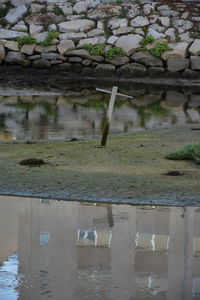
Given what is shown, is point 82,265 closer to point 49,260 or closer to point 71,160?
point 49,260

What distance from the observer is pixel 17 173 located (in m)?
11.9

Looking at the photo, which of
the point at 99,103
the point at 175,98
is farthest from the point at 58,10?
the point at 99,103

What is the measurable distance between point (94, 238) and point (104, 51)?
24086 mm

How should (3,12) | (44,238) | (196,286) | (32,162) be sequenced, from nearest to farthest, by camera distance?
(196,286) → (44,238) → (32,162) → (3,12)

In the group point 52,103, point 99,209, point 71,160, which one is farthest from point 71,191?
point 52,103

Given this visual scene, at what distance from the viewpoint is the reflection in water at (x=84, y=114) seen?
18375mm

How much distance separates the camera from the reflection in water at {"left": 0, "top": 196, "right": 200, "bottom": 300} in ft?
24.1

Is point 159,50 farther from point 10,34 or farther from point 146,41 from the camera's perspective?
point 10,34

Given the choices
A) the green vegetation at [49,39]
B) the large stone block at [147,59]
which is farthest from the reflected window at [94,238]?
the green vegetation at [49,39]

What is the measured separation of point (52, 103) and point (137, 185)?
1248 cm

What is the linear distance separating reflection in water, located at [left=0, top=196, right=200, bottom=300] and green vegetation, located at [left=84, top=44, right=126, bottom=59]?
22.2 metres

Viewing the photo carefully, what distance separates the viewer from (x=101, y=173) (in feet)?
39.5

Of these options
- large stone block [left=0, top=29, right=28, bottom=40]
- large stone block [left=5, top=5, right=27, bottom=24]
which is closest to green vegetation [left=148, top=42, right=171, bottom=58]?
large stone block [left=0, top=29, right=28, bottom=40]

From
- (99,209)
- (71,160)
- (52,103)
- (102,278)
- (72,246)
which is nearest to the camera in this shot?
(102,278)
